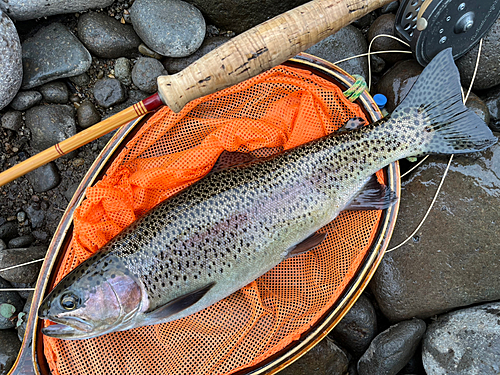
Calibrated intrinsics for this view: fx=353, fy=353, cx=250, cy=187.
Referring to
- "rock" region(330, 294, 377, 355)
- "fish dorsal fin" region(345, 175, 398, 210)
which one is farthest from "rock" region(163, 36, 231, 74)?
"rock" region(330, 294, 377, 355)

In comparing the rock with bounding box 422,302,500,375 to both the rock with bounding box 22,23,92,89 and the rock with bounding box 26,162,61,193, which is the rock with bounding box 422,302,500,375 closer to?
the rock with bounding box 26,162,61,193

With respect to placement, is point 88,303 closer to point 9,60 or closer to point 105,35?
point 9,60

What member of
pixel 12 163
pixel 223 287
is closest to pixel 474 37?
pixel 223 287

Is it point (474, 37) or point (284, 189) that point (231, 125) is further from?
point (474, 37)

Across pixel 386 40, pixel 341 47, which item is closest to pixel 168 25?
pixel 341 47

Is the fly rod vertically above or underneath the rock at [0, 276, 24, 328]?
above
